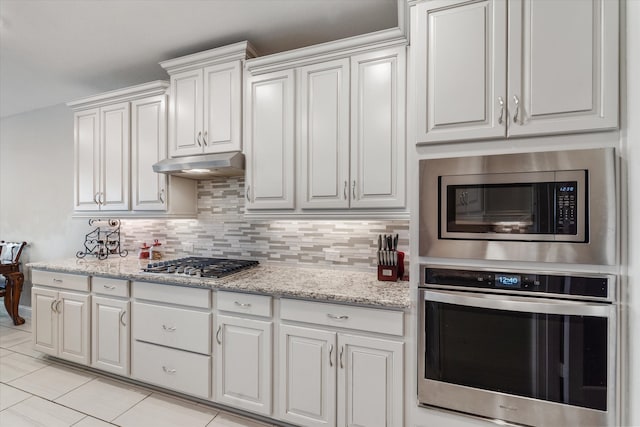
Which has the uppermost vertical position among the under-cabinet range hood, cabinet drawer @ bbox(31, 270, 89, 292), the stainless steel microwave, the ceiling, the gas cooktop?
the ceiling

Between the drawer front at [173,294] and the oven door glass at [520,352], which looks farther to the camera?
the drawer front at [173,294]

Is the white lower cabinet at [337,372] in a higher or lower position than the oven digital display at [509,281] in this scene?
lower

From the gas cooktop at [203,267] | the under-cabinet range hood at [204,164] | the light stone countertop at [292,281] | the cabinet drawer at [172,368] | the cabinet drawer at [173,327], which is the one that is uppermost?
the under-cabinet range hood at [204,164]

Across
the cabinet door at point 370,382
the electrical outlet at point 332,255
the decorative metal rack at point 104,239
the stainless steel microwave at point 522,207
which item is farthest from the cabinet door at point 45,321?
the stainless steel microwave at point 522,207

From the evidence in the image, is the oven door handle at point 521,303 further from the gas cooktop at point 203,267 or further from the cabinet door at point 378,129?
the gas cooktop at point 203,267

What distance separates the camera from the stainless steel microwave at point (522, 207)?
1.23 metres

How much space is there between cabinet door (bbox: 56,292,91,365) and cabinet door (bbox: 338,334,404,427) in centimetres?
223

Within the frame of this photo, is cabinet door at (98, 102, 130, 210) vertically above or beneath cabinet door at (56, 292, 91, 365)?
above

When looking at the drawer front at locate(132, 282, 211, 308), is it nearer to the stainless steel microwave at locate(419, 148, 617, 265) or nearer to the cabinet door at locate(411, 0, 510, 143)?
the stainless steel microwave at locate(419, 148, 617, 265)

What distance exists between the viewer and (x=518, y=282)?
53.0 inches

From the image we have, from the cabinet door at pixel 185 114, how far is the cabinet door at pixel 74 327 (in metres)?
1.50

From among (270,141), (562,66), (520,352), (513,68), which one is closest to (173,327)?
(270,141)

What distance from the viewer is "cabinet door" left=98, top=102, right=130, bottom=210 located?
2.75 metres

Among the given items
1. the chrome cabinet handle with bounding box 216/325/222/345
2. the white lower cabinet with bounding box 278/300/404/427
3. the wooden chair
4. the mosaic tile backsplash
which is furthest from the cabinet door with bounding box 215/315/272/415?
the wooden chair
